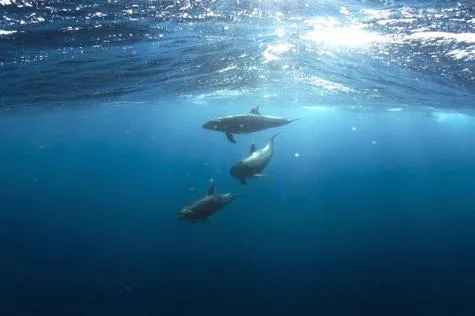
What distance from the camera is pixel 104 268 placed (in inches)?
1107

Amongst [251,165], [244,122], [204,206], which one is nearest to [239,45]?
[244,122]

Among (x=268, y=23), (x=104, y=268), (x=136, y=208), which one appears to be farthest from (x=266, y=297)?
(x=136, y=208)

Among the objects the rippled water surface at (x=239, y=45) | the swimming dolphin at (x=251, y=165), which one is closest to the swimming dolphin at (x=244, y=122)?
the swimming dolphin at (x=251, y=165)

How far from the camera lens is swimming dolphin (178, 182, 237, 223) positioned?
969 centimetres

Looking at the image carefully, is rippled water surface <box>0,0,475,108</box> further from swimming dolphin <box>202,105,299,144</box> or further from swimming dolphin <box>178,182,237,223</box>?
swimming dolphin <box>178,182,237,223</box>

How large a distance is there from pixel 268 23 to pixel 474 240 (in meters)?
43.6

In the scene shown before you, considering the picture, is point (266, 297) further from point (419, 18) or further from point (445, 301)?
point (419, 18)

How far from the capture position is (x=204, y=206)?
970 centimetres

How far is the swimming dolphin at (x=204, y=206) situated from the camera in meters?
9.69

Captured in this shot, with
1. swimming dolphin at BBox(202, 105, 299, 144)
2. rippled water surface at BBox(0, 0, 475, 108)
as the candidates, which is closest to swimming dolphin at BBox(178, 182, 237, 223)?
swimming dolphin at BBox(202, 105, 299, 144)

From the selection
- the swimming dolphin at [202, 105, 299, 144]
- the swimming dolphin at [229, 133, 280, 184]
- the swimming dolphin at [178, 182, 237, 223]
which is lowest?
the swimming dolphin at [178, 182, 237, 223]

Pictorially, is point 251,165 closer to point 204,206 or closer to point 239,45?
point 204,206

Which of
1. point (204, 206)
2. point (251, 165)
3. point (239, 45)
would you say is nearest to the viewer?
point (251, 165)

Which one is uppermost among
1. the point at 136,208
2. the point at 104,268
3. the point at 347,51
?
the point at 347,51
